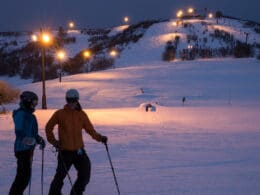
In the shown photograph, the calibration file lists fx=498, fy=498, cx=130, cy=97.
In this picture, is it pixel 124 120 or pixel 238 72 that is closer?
pixel 124 120

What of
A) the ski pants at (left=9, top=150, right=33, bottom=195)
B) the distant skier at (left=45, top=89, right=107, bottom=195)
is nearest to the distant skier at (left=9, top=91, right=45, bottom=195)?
the ski pants at (left=9, top=150, right=33, bottom=195)

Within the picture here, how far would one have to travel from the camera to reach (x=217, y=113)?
80.9 ft

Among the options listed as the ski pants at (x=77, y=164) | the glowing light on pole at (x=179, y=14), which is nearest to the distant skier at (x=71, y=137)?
the ski pants at (x=77, y=164)

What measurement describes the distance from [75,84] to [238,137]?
29448mm

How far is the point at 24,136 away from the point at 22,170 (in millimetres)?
501

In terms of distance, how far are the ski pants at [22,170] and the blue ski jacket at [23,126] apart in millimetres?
77

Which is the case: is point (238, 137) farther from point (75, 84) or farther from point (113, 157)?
point (75, 84)

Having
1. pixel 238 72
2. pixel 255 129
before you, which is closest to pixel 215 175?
pixel 255 129

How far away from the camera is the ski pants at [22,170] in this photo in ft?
21.5

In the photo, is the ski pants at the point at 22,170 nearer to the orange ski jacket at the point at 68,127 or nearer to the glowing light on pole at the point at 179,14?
the orange ski jacket at the point at 68,127

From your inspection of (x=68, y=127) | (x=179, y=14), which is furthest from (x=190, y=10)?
(x=68, y=127)

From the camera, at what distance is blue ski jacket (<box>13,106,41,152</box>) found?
6395 mm

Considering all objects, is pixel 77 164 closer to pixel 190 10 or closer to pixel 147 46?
pixel 147 46

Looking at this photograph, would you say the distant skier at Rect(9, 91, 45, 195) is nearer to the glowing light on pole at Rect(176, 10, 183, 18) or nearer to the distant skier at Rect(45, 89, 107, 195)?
the distant skier at Rect(45, 89, 107, 195)
